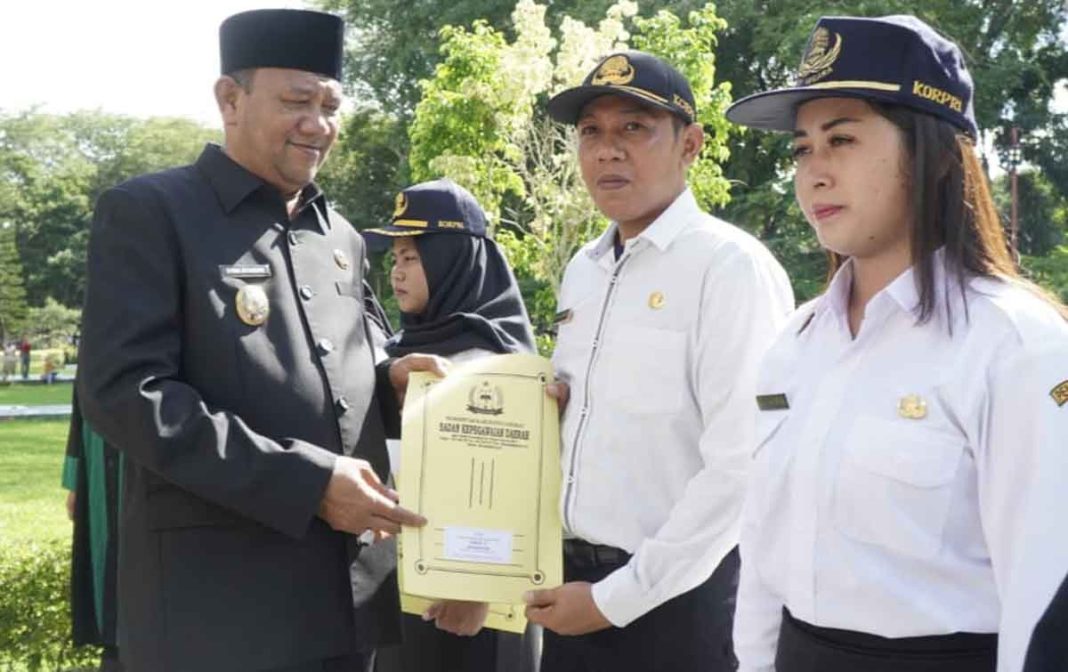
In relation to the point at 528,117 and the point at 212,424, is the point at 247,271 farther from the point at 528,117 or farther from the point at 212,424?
the point at 528,117

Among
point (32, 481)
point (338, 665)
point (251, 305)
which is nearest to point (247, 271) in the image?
point (251, 305)

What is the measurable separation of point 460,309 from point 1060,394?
2722 millimetres

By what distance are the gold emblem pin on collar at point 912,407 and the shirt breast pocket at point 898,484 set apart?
0.6 inches

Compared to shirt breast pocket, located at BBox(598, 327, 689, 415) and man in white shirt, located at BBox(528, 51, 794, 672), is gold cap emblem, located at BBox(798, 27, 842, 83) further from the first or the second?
shirt breast pocket, located at BBox(598, 327, 689, 415)

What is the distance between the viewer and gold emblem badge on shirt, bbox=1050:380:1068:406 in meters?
1.81

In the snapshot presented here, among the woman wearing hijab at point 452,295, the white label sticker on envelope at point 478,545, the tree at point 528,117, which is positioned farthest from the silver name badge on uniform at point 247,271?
the tree at point 528,117

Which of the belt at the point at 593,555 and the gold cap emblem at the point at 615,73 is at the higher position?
the gold cap emblem at the point at 615,73

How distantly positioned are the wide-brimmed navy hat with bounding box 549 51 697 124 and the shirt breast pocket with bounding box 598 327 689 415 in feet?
1.96

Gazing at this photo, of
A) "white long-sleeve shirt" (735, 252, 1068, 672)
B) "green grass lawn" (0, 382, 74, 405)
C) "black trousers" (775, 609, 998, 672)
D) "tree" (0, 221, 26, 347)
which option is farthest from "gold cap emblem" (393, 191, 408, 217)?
"tree" (0, 221, 26, 347)

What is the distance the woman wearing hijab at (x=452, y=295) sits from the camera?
4.14 metres

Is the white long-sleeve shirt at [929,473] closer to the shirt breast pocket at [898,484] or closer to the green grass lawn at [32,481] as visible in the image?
the shirt breast pocket at [898,484]

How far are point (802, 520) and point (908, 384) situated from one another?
0.32 meters

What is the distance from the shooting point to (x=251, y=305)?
2705 millimetres

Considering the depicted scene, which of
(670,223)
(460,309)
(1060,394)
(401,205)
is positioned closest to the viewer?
(1060,394)
